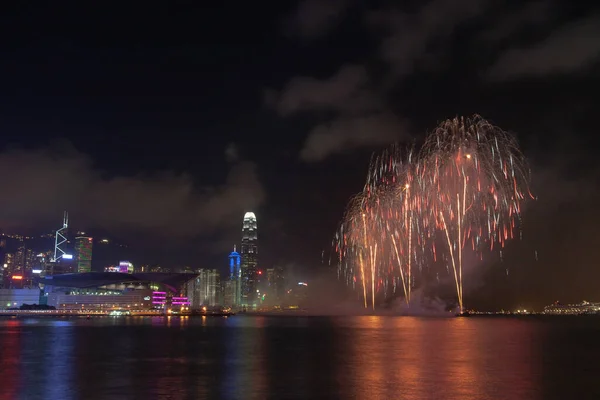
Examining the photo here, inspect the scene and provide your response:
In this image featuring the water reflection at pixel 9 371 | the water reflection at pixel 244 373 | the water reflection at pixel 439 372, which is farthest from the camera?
the water reflection at pixel 244 373

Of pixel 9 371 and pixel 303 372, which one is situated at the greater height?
pixel 9 371

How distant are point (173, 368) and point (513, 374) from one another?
66.1ft

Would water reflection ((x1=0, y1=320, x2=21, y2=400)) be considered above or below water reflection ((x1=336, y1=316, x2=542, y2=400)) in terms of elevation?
above

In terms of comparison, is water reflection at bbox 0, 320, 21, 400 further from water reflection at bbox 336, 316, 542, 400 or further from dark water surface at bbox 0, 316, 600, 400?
water reflection at bbox 336, 316, 542, 400

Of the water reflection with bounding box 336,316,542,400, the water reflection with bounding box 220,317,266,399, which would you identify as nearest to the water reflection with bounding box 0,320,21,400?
the water reflection with bounding box 220,317,266,399

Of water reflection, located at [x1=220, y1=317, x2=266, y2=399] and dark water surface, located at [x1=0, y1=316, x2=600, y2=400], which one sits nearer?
dark water surface, located at [x1=0, y1=316, x2=600, y2=400]

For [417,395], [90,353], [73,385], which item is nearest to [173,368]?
[73,385]

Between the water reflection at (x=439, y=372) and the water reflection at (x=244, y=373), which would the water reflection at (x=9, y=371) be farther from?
the water reflection at (x=439, y=372)

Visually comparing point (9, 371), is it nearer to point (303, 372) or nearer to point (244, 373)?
point (244, 373)

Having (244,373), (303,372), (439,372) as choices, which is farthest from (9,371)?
(439,372)

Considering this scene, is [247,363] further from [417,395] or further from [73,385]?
[417,395]

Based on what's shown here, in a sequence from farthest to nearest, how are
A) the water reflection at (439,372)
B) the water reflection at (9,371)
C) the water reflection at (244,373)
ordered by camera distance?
1. the water reflection at (244,373)
2. the water reflection at (9,371)
3. the water reflection at (439,372)

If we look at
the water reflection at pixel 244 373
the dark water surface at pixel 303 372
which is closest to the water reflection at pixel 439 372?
the dark water surface at pixel 303 372

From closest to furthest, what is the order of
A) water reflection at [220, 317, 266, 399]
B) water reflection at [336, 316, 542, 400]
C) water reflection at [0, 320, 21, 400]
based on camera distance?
water reflection at [336, 316, 542, 400], water reflection at [0, 320, 21, 400], water reflection at [220, 317, 266, 399]
